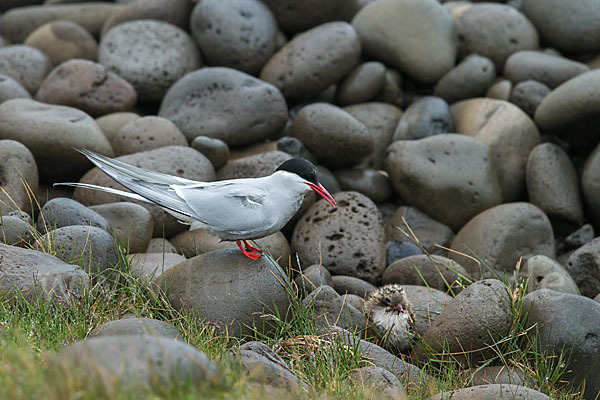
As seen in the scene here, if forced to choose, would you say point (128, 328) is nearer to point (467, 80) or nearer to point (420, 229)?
point (420, 229)

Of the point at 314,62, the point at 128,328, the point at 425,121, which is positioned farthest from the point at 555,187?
the point at 128,328

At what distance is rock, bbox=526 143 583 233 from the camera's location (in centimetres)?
709

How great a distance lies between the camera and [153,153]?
20.6 ft

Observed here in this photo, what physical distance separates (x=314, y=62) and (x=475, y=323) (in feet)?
14.1

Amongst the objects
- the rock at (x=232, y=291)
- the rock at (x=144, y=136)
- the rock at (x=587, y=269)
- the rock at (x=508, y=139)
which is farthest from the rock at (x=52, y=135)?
the rock at (x=587, y=269)

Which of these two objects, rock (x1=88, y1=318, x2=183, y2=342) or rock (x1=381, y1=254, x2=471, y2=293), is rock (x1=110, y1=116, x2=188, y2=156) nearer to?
rock (x1=381, y1=254, x2=471, y2=293)

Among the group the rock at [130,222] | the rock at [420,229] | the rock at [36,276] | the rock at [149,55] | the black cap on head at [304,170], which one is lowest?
the rock at [420,229]

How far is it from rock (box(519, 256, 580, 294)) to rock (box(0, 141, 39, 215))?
397 centimetres

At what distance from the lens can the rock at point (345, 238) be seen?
6176mm

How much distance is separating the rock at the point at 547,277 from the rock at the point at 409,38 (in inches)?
134

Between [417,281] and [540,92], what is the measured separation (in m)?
3.36

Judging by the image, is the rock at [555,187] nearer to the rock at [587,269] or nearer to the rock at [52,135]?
the rock at [587,269]

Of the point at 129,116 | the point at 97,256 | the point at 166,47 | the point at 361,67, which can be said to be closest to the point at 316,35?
the point at 361,67

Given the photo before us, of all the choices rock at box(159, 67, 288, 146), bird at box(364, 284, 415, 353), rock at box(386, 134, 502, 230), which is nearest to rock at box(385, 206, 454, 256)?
rock at box(386, 134, 502, 230)
